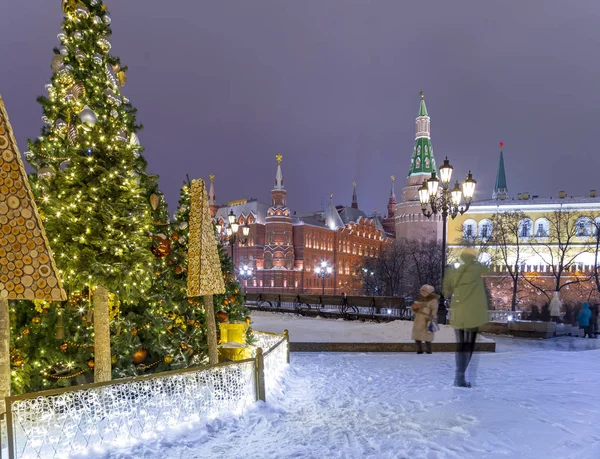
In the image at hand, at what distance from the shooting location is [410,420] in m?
5.72

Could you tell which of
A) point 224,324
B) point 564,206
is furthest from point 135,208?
point 564,206

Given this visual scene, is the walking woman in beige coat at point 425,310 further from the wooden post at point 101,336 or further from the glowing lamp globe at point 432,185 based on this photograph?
the glowing lamp globe at point 432,185

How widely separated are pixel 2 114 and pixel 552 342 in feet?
50.9

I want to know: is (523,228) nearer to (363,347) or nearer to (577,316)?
(577,316)

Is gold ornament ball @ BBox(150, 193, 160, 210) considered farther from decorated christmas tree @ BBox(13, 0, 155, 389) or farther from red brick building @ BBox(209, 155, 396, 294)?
red brick building @ BBox(209, 155, 396, 294)

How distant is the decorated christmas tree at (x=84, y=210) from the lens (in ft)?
18.5

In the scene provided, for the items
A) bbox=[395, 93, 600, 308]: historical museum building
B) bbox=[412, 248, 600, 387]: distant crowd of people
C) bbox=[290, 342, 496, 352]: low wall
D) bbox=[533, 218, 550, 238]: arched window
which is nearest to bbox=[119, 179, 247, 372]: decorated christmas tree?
bbox=[290, 342, 496, 352]: low wall

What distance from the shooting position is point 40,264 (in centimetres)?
427

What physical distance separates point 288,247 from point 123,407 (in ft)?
199

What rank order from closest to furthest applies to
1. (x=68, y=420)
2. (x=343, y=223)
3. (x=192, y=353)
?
1. (x=68, y=420)
2. (x=192, y=353)
3. (x=343, y=223)

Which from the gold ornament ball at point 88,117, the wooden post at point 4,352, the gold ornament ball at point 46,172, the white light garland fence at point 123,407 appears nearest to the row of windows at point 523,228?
the white light garland fence at point 123,407

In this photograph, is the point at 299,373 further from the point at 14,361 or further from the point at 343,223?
the point at 343,223

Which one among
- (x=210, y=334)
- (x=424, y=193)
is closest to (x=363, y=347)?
(x=424, y=193)


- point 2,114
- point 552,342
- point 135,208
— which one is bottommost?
point 552,342
